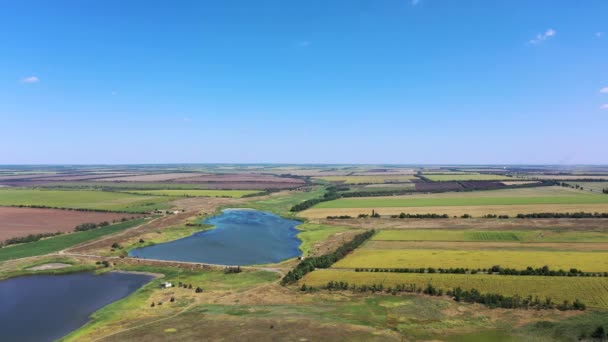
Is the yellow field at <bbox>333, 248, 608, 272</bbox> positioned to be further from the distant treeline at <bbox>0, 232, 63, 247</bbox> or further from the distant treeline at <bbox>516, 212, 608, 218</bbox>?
the distant treeline at <bbox>0, 232, 63, 247</bbox>

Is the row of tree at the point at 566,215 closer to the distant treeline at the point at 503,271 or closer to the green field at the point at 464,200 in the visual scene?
the green field at the point at 464,200

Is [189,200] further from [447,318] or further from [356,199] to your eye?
[447,318]

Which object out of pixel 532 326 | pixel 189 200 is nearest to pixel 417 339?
pixel 532 326

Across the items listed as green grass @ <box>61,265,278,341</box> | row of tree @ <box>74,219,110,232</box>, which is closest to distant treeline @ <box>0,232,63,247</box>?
row of tree @ <box>74,219,110,232</box>

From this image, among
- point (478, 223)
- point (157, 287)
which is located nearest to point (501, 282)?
point (157, 287)

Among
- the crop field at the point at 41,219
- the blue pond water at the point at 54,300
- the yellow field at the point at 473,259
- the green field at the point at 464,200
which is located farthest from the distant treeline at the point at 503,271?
the crop field at the point at 41,219

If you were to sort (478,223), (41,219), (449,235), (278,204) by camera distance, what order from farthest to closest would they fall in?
(278,204) < (41,219) < (478,223) < (449,235)

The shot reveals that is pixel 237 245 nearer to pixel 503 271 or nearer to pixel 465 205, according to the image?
pixel 503 271
